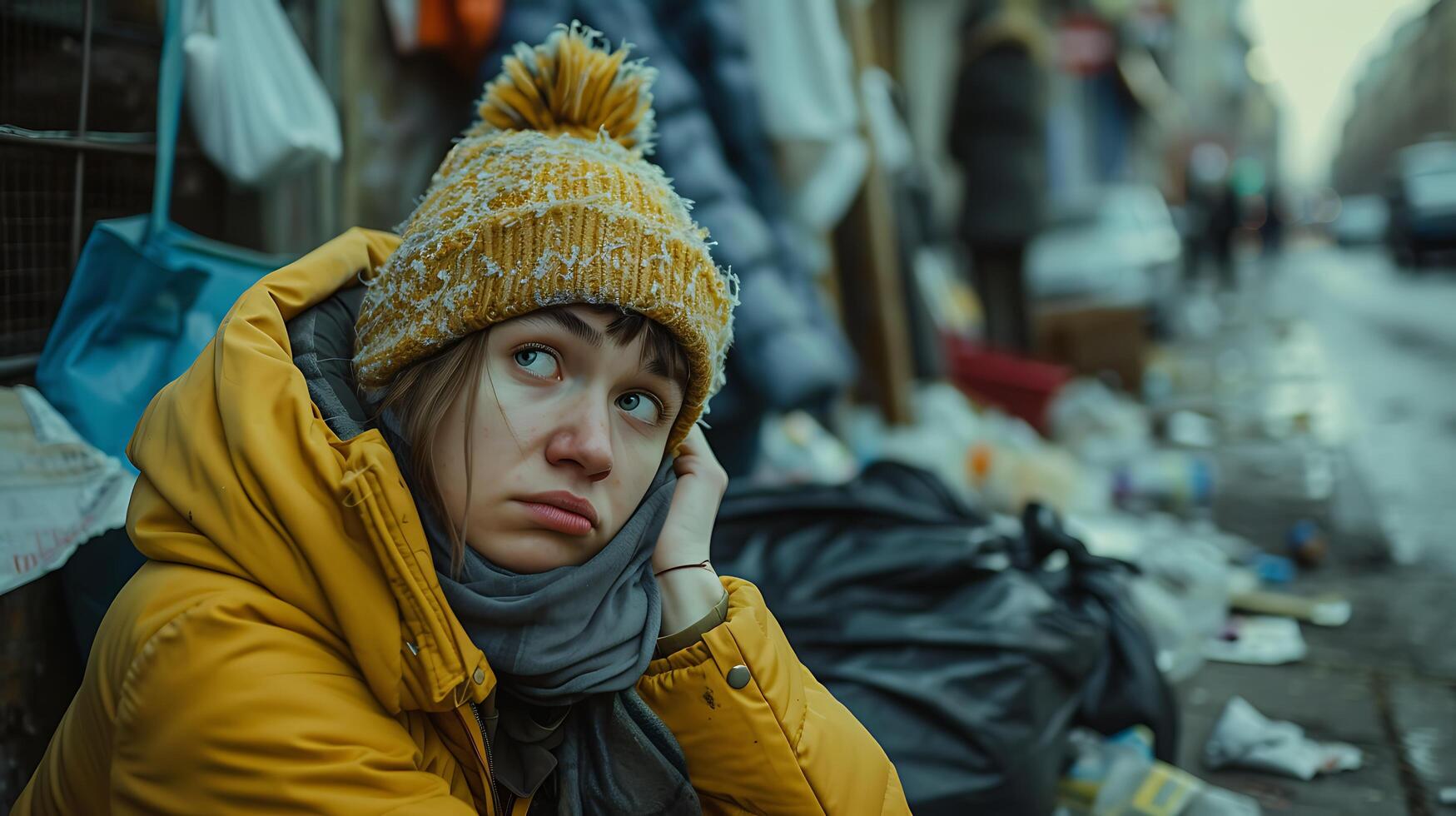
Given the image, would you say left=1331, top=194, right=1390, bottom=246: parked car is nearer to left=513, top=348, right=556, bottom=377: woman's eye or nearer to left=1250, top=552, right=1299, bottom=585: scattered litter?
left=1250, top=552, right=1299, bottom=585: scattered litter

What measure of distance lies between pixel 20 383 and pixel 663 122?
181 centimetres

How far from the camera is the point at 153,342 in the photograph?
1883 millimetres

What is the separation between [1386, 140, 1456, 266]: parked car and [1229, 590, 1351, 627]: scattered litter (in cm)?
1992

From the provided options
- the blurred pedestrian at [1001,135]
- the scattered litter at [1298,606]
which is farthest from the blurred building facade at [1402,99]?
the scattered litter at [1298,606]

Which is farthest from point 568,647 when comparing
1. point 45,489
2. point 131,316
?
point 131,316

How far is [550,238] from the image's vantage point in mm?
1275

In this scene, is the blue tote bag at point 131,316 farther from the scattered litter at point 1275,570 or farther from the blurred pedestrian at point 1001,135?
the blurred pedestrian at point 1001,135

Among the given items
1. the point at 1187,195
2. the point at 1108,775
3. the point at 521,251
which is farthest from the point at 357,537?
the point at 1187,195

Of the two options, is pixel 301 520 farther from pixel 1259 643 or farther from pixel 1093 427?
pixel 1093 427

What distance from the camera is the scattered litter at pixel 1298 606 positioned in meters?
3.26

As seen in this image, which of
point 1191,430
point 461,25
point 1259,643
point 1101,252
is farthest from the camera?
point 1101,252

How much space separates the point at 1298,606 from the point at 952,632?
1839mm

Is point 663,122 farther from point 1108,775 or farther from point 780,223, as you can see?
point 1108,775

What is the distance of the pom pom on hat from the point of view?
1.45m
